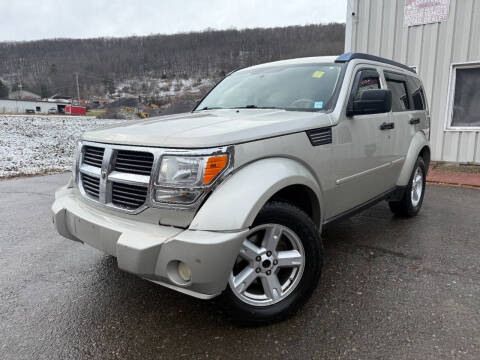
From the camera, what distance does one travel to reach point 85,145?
107 inches

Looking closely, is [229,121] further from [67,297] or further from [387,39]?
[387,39]

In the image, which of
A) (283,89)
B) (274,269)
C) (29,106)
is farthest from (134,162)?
(29,106)

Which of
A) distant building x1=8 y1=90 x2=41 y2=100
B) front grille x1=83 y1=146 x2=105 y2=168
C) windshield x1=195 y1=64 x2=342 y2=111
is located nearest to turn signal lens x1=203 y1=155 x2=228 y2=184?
front grille x1=83 y1=146 x2=105 y2=168

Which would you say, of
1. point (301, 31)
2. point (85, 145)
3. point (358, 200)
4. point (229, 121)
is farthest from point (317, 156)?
point (301, 31)

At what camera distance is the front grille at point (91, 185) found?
8.30 feet

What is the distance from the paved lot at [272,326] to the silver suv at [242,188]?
0.26 metres

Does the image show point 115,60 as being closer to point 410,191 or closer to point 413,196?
point 413,196

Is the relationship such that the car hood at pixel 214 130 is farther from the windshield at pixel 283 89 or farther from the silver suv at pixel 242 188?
the windshield at pixel 283 89

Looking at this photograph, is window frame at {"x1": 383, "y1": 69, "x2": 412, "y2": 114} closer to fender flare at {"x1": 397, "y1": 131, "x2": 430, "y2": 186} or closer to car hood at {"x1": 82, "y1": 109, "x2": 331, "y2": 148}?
fender flare at {"x1": 397, "y1": 131, "x2": 430, "y2": 186}

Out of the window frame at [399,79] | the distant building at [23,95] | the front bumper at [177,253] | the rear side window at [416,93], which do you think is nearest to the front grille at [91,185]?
the front bumper at [177,253]

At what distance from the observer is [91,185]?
8.54 feet

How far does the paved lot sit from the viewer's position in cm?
219

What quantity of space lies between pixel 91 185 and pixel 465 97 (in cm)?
797

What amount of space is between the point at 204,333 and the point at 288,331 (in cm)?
52
